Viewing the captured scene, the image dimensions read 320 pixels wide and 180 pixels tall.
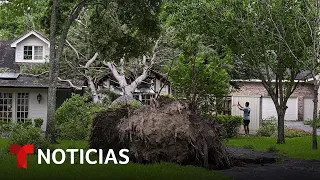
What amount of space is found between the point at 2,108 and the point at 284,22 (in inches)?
689

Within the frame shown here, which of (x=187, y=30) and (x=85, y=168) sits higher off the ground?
(x=187, y=30)

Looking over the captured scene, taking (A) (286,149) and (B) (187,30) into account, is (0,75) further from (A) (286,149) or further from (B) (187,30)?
(A) (286,149)

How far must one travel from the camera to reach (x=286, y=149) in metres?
21.5

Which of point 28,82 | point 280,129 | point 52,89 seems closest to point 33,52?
point 28,82

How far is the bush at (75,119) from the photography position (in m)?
24.3

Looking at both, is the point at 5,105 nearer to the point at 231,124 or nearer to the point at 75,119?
the point at 75,119

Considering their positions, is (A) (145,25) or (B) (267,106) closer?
(A) (145,25)

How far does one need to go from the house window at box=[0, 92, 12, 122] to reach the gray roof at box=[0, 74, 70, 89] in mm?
1046

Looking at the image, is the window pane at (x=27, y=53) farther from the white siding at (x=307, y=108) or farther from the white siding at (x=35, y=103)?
the white siding at (x=307, y=108)

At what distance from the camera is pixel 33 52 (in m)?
34.5

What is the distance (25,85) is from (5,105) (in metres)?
2.19

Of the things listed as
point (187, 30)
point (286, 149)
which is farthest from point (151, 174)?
point (187, 30)

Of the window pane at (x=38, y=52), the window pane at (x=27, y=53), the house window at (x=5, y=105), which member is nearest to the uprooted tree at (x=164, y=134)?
the house window at (x=5, y=105)

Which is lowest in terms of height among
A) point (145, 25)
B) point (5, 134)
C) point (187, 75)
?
point (5, 134)
